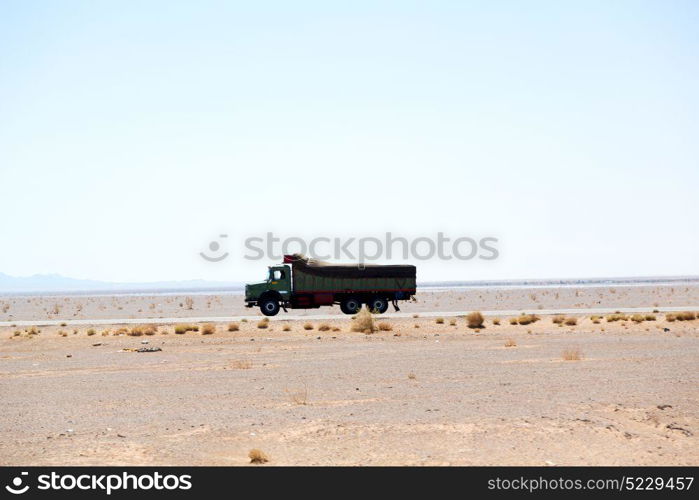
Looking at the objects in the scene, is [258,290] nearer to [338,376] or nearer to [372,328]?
[372,328]

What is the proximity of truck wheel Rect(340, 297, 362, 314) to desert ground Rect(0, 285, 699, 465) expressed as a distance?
1256 cm

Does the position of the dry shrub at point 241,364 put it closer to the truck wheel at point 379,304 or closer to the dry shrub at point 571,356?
the dry shrub at point 571,356

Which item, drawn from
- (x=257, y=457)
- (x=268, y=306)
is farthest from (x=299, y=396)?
(x=268, y=306)

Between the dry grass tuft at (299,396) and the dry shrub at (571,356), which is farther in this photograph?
the dry shrub at (571,356)

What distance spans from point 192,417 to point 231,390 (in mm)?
3180

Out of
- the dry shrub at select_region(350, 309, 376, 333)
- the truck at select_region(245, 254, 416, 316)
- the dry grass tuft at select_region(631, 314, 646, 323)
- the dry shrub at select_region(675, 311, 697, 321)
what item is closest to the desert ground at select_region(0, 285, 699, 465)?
the dry shrub at select_region(350, 309, 376, 333)

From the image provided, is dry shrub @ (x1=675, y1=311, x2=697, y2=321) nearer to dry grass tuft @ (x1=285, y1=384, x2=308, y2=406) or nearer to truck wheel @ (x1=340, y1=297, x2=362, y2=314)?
truck wheel @ (x1=340, y1=297, x2=362, y2=314)

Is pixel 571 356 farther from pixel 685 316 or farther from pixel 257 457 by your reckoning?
pixel 685 316

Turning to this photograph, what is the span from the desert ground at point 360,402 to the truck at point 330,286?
466 inches

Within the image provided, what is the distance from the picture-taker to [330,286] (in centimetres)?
4044

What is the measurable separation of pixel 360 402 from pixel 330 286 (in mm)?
26050

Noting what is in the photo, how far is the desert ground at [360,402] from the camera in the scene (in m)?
10.4
